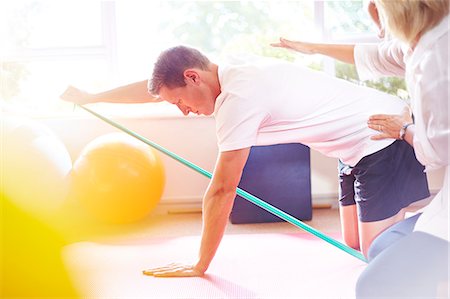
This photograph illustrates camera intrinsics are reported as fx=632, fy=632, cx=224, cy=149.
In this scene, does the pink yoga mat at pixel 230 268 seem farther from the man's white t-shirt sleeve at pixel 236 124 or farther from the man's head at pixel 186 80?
the man's head at pixel 186 80

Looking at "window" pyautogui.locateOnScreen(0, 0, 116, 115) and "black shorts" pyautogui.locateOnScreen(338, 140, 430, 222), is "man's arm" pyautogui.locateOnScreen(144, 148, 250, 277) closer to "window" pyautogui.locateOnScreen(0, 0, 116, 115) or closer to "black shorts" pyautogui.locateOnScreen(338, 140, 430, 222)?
"black shorts" pyautogui.locateOnScreen(338, 140, 430, 222)

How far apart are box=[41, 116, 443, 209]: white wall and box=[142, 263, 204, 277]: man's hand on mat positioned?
1.45 meters

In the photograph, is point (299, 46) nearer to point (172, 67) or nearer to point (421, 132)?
point (172, 67)

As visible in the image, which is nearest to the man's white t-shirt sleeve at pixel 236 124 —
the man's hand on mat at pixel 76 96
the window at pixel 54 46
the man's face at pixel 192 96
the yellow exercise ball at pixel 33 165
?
the man's face at pixel 192 96

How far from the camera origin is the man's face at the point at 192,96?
87.4 inches

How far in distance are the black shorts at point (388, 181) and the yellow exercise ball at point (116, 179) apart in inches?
55.9

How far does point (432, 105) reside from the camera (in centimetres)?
139

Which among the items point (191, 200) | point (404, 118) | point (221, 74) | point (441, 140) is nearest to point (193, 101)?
point (221, 74)

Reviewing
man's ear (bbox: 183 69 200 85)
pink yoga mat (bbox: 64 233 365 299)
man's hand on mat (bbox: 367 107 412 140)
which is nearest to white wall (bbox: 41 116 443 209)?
pink yoga mat (bbox: 64 233 365 299)

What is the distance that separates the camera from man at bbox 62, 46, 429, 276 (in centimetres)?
216

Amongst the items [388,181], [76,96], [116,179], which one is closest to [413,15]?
[388,181]

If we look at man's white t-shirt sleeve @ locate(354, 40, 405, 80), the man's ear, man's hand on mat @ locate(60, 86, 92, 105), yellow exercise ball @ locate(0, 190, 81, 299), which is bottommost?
yellow exercise ball @ locate(0, 190, 81, 299)

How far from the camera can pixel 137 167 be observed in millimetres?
3557

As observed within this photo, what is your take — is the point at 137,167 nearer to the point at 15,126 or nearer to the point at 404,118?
the point at 15,126
